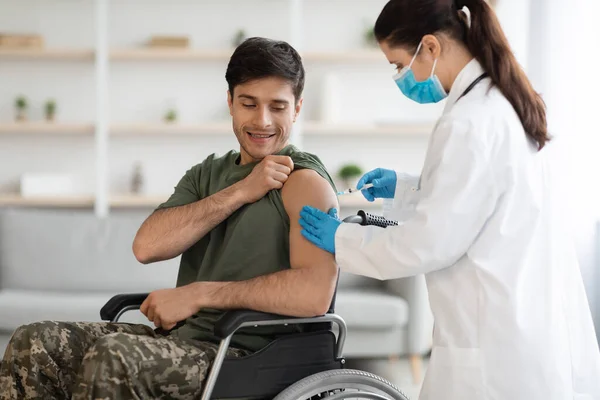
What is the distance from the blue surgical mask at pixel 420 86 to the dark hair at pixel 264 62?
333 mm

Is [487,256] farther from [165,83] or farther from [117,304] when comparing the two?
[165,83]

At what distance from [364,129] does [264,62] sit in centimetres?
275

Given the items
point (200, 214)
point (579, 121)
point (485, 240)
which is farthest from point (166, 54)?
point (485, 240)

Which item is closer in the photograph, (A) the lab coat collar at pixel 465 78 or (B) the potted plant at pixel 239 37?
(A) the lab coat collar at pixel 465 78

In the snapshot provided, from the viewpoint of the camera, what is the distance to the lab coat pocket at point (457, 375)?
1.57 m

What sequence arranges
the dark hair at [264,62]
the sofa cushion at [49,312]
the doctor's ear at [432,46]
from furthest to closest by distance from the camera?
the sofa cushion at [49,312]
the dark hair at [264,62]
the doctor's ear at [432,46]

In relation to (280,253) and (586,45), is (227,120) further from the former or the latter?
(280,253)

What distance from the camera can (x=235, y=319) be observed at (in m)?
1.66

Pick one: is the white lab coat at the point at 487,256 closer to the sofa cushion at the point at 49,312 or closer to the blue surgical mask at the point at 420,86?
the blue surgical mask at the point at 420,86

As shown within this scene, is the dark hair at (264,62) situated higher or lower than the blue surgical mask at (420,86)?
higher

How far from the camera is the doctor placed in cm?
155

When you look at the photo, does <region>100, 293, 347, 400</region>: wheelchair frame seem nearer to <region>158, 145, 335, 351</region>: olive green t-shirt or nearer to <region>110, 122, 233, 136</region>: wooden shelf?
<region>158, 145, 335, 351</region>: olive green t-shirt

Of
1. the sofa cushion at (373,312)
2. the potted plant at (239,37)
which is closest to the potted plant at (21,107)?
the potted plant at (239,37)

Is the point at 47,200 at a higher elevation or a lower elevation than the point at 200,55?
lower
